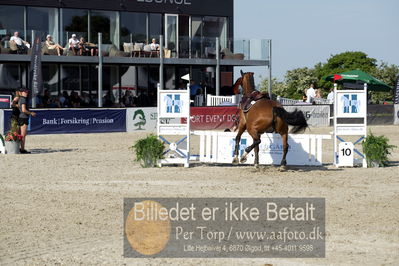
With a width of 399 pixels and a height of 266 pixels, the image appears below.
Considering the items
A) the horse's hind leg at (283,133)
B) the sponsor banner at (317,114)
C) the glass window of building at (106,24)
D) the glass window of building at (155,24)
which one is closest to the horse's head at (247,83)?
the horse's hind leg at (283,133)

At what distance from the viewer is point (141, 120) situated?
109ft

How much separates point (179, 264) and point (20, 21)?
111ft

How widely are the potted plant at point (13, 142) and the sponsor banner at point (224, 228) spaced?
9.75 meters

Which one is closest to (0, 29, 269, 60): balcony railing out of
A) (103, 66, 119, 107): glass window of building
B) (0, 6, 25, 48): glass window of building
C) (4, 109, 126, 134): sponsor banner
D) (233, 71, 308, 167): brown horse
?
(103, 66, 119, 107): glass window of building

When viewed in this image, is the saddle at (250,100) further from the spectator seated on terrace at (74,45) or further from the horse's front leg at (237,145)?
the spectator seated on terrace at (74,45)

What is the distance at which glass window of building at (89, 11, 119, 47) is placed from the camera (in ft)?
140

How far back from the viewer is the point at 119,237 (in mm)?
9734

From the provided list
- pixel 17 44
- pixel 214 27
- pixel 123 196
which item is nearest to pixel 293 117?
pixel 123 196

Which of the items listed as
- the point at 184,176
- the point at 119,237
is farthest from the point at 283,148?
the point at 119,237

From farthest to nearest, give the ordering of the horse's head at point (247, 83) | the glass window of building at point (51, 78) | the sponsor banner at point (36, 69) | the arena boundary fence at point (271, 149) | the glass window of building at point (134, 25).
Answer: the glass window of building at point (134, 25), the glass window of building at point (51, 78), the sponsor banner at point (36, 69), the horse's head at point (247, 83), the arena boundary fence at point (271, 149)

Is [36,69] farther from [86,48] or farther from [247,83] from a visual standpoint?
[247,83]

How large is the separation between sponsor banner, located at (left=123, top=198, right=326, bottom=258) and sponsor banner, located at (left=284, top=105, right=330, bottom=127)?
24506mm

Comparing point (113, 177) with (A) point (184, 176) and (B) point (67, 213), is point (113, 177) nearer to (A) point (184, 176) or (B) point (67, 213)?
(A) point (184, 176)

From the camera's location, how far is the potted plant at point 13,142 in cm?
2175
